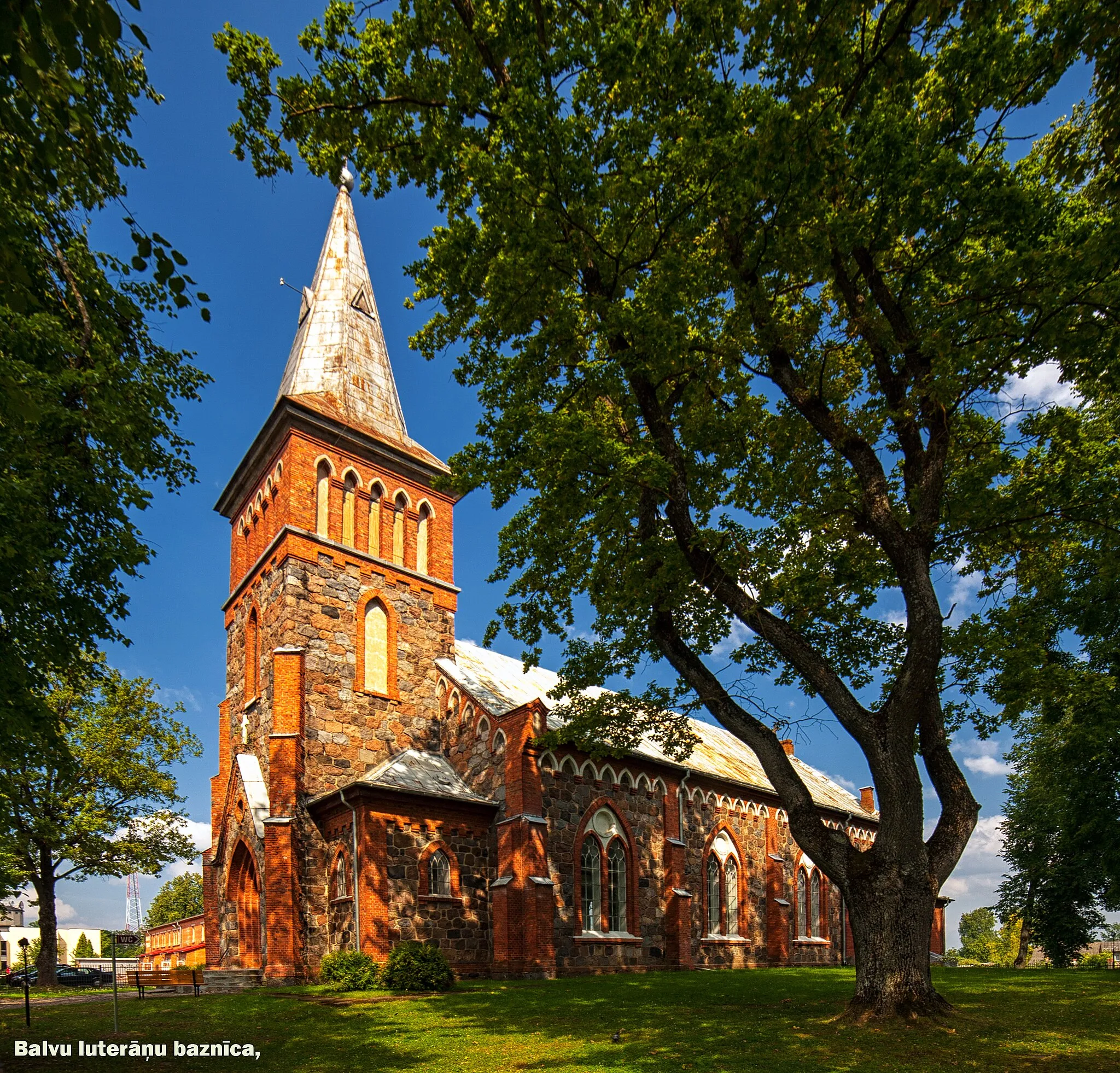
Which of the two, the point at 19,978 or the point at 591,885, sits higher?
the point at 591,885

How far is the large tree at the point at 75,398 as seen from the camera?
7.36m

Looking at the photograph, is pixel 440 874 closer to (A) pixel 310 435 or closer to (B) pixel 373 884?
(B) pixel 373 884

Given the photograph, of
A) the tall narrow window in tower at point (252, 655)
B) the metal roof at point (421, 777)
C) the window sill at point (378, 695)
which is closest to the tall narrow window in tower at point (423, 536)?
the window sill at point (378, 695)

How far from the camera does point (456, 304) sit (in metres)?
12.4

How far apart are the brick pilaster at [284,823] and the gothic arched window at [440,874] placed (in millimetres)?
3037

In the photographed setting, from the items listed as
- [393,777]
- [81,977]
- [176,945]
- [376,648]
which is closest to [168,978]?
[393,777]

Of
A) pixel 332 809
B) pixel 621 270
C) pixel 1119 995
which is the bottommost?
pixel 1119 995

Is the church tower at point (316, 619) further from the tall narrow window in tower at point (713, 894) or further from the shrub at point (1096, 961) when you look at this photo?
the shrub at point (1096, 961)

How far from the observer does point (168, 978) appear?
1598 cm

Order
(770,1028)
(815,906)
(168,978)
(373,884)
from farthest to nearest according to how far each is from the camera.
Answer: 1. (815,906)
2. (373,884)
3. (168,978)
4. (770,1028)

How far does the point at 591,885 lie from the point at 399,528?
11.3 metres

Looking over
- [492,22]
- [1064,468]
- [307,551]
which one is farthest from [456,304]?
[307,551]

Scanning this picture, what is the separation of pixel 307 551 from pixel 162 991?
10.4 meters

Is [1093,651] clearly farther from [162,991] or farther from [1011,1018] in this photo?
[162,991]
